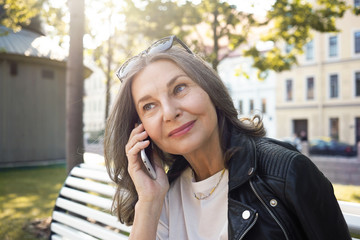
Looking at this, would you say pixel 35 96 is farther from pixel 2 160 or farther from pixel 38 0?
pixel 38 0

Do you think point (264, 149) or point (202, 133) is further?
point (202, 133)

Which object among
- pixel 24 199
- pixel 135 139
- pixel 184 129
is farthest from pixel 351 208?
pixel 24 199

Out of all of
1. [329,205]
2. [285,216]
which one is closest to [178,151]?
[285,216]

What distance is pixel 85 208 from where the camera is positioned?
295 centimetres

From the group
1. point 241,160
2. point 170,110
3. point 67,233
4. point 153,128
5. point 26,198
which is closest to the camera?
point 241,160

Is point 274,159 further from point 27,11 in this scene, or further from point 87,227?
point 27,11

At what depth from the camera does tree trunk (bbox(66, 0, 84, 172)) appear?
4.71m

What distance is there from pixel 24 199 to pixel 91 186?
4747 millimetres

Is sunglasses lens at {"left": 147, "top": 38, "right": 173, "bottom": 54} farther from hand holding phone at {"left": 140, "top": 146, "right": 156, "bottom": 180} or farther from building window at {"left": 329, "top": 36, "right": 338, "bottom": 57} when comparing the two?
building window at {"left": 329, "top": 36, "right": 338, "bottom": 57}

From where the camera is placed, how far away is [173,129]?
198cm

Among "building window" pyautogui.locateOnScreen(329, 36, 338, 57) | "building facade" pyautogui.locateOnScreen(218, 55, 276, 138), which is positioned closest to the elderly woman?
"building facade" pyautogui.locateOnScreen(218, 55, 276, 138)

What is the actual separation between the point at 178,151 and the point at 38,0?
707cm

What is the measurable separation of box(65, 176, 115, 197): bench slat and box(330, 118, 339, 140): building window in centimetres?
3575

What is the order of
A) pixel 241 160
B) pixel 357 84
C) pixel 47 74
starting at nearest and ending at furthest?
1. pixel 241 160
2. pixel 47 74
3. pixel 357 84
